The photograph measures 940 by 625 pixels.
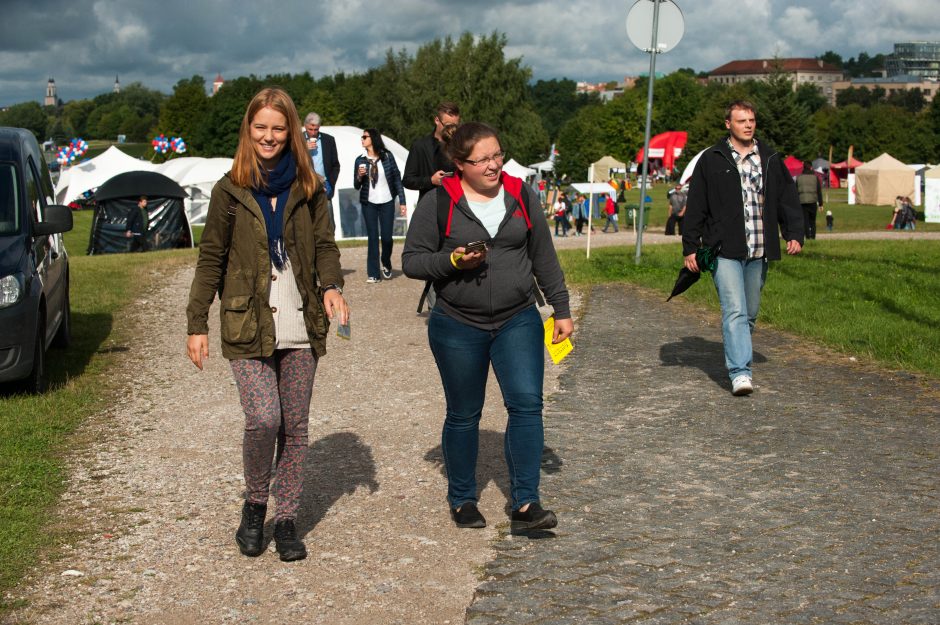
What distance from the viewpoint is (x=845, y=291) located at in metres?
13.6

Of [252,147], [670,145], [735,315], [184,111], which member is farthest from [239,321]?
[184,111]

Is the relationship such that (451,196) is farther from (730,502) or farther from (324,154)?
(324,154)

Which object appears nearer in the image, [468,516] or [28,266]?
[468,516]

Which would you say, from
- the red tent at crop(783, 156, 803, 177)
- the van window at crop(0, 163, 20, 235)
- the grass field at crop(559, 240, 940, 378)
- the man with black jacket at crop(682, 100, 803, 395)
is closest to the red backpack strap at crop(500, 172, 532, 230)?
the man with black jacket at crop(682, 100, 803, 395)

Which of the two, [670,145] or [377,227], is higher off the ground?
[670,145]

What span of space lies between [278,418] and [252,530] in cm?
52

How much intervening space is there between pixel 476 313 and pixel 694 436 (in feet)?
7.70

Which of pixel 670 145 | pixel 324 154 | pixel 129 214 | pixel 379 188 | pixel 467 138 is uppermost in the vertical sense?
pixel 670 145

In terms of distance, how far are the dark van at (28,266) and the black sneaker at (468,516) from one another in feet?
14.0

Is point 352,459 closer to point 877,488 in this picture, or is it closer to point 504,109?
point 877,488

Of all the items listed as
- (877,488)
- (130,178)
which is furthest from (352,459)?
(130,178)

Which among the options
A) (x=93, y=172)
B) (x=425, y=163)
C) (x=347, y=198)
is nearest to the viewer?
(x=425, y=163)

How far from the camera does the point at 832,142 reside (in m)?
116

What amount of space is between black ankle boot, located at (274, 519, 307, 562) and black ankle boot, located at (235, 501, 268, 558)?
0.07 m
